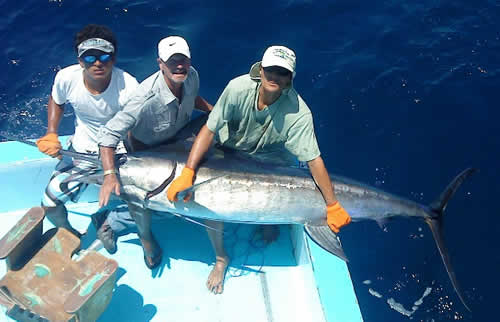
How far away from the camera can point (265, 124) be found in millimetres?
3008

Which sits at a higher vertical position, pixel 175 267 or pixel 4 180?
pixel 4 180

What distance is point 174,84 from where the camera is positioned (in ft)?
9.89

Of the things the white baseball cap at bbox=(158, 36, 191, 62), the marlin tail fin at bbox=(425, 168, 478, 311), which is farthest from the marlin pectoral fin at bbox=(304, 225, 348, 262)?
the white baseball cap at bbox=(158, 36, 191, 62)

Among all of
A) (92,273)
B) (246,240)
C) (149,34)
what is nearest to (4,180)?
(92,273)

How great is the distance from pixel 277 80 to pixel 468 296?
2.71 meters

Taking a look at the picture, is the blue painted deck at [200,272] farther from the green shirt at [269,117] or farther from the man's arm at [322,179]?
the green shirt at [269,117]

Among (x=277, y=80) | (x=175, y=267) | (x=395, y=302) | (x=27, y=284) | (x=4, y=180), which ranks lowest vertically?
(x=395, y=302)

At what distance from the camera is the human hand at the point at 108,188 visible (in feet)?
9.50

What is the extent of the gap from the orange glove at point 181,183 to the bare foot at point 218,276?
0.72 m

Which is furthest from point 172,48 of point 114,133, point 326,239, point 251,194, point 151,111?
point 326,239

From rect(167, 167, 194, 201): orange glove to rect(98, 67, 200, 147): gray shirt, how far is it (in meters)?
0.42

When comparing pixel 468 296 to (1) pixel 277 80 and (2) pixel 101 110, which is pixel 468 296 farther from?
(2) pixel 101 110

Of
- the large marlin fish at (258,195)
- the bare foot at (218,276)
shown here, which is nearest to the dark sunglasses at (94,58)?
the large marlin fish at (258,195)

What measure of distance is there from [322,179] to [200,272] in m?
1.31
